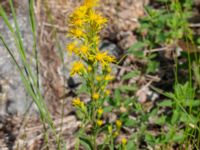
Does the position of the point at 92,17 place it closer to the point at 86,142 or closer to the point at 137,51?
the point at 86,142

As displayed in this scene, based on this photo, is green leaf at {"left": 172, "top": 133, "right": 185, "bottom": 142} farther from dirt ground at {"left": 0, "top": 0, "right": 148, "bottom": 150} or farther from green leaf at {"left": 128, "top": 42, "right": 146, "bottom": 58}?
green leaf at {"left": 128, "top": 42, "right": 146, "bottom": 58}

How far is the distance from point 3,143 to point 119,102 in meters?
0.72

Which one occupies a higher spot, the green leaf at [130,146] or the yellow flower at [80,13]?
the yellow flower at [80,13]

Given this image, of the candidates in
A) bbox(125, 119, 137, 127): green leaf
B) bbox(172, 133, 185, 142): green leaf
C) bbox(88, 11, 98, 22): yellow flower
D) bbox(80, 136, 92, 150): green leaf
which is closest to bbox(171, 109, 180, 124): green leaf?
bbox(172, 133, 185, 142): green leaf

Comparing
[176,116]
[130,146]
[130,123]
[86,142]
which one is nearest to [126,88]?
[130,123]

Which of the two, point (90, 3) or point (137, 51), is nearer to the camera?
point (90, 3)

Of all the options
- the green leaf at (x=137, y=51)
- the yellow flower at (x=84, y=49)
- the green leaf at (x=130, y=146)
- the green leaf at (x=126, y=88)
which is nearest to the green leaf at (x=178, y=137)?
the green leaf at (x=130, y=146)

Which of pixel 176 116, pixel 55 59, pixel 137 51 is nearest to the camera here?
pixel 176 116

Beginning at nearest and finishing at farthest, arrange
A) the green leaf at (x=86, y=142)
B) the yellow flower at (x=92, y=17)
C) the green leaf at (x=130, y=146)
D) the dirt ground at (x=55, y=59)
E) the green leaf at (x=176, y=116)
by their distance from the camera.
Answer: the yellow flower at (x=92, y=17), the green leaf at (x=86, y=142), the green leaf at (x=130, y=146), the green leaf at (x=176, y=116), the dirt ground at (x=55, y=59)

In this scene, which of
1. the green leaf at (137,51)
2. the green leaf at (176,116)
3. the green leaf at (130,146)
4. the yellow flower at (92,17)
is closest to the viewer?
the yellow flower at (92,17)

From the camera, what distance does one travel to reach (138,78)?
317cm

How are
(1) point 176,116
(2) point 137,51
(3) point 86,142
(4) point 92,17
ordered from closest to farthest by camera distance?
(4) point 92,17, (3) point 86,142, (1) point 176,116, (2) point 137,51

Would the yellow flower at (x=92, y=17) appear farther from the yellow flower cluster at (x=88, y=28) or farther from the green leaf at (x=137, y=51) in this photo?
the green leaf at (x=137, y=51)

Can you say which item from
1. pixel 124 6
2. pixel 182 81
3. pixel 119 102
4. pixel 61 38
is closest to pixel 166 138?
pixel 119 102
